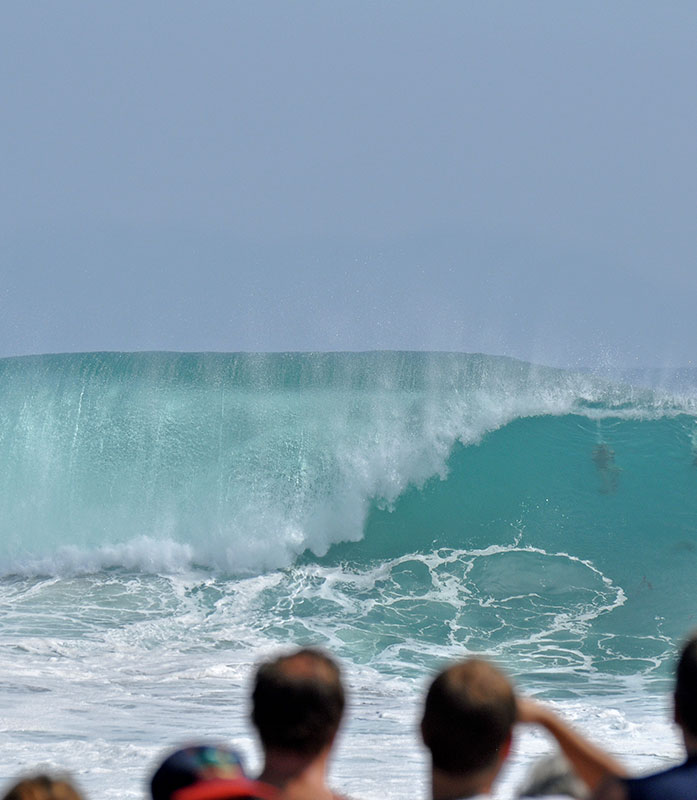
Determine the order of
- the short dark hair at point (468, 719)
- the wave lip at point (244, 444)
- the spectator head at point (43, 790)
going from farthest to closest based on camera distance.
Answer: the wave lip at point (244, 444) → the short dark hair at point (468, 719) → the spectator head at point (43, 790)

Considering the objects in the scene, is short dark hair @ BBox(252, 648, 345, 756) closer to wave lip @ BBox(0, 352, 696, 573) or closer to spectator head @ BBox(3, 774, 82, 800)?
spectator head @ BBox(3, 774, 82, 800)

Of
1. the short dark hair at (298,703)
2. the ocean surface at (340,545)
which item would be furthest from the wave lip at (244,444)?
the short dark hair at (298,703)

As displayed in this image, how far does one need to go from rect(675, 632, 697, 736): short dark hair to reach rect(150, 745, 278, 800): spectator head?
687mm

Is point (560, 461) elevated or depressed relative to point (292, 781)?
elevated

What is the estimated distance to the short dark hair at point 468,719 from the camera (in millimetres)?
1373

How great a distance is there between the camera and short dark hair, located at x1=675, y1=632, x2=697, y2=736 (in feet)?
4.92

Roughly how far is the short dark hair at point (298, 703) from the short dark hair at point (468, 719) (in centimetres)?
15

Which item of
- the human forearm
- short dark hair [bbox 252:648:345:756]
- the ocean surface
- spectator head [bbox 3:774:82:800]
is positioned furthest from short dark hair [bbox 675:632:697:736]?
the ocean surface

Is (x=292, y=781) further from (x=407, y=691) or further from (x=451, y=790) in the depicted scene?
(x=407, y=691)

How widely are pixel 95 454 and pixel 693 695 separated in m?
14.3

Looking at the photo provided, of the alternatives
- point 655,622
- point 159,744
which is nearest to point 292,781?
point 159,744

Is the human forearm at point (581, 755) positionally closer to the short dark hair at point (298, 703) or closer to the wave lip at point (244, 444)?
the short dark hair at point (298, 703)

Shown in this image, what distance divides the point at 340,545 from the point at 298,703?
10.6 m

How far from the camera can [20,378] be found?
1806 cm
